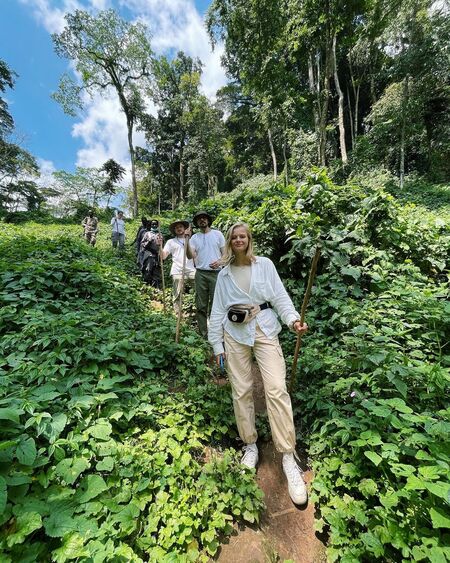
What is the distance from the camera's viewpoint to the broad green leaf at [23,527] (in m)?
1.47

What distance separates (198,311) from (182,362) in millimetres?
1456

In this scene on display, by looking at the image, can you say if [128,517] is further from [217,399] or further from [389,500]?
[389,500]

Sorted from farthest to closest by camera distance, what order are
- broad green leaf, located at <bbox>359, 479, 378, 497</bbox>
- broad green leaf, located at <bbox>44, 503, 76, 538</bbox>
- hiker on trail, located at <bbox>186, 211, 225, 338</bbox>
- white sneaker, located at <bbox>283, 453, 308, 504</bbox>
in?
1. hiker on trail, located at <bbox>186, 211, 225, 338</bbox>
2. white sneaker, located at <bbox>283, 453, 308, 504</bbox>
3. broad green leaf, located at <bbox>359, 479, 378, 497</bbox>
4. broad green leaf, located at <bbox>44, 503, 76, 538</bbox>

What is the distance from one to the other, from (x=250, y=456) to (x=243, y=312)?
1.36 m

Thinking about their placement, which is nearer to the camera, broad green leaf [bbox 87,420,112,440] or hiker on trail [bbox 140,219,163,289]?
broad green leaf [bbox 87,420,112,440]

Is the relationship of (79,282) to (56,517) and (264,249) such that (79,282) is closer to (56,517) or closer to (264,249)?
(264,249)

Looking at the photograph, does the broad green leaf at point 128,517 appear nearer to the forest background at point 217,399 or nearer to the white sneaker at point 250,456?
the forest background at point 217,399

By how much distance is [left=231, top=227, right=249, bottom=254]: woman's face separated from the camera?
105 inches

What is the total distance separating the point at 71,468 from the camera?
1.92 meters

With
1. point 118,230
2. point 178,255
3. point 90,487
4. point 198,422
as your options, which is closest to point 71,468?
point 90,487

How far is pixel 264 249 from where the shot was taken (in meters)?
5.75

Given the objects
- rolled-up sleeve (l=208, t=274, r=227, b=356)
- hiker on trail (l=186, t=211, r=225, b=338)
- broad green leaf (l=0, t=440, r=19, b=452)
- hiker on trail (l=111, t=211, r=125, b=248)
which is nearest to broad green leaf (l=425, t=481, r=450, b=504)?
rolled-up sleeve (l=208, t=274, r=227, b=356)

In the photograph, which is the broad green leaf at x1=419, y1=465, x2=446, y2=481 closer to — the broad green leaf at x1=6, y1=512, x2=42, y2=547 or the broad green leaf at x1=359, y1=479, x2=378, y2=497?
the broad green leaf at x1=359, y1=479, x2=378, y2=497

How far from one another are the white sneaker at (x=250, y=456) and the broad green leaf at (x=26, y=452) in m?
1.68
